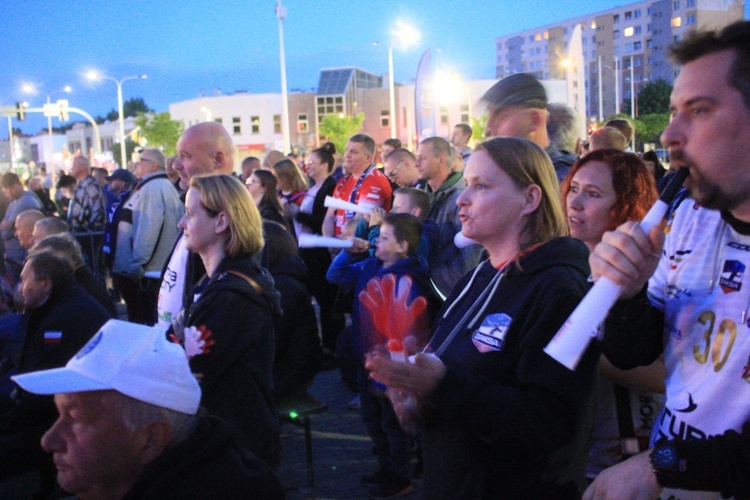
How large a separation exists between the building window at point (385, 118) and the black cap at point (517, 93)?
67080 mm

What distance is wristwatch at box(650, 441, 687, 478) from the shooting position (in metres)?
1.52

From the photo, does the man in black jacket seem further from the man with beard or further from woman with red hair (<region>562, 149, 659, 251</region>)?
the man with beard

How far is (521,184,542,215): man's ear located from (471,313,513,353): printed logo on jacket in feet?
1.46

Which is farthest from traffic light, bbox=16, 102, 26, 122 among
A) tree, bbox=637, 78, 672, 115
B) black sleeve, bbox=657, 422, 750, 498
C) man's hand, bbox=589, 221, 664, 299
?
tree, bbox=637, 78, 672, 115

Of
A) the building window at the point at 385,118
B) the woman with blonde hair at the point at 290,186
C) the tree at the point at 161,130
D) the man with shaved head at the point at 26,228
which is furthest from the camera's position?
the building window at the point at 385,118

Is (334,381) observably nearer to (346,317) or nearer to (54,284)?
(346,317)

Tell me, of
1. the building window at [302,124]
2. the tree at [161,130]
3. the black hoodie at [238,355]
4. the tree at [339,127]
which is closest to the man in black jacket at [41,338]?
the black hoodie at [238,355]

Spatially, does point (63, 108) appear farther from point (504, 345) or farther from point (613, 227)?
point (504, 345)

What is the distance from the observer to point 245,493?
6.46 ft

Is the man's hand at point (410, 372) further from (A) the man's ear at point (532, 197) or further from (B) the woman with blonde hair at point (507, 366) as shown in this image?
(A) the man's ear at point (532, 197)

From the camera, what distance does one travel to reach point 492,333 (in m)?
2.02

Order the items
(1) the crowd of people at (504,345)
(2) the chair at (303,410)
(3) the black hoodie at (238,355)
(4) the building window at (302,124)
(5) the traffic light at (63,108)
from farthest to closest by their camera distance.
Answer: (4) the building window at (302,124), (5) the traffic light at (63,108), (2) the chair at (303,410), (3) the black hoodie at (238,355), (1) the crowd of people at (504,345)

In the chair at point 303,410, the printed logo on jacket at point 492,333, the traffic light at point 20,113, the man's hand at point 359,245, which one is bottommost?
the chair at point 303,410

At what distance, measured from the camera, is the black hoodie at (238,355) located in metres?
3.00
